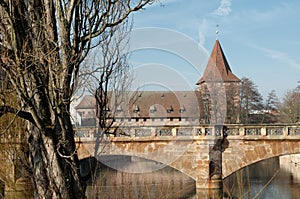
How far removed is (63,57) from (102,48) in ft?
5.35

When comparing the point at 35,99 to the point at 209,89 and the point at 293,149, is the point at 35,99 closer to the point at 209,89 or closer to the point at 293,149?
the point at 293,149

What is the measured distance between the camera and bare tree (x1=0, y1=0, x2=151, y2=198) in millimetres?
3051

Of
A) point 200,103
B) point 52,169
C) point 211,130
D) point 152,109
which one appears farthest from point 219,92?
point 52,169

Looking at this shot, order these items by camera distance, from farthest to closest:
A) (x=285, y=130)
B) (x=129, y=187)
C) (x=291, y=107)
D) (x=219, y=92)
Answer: (x=291, y=107) < (x=219, y=92) < (x=285, y=130) < (x=129, y=187)

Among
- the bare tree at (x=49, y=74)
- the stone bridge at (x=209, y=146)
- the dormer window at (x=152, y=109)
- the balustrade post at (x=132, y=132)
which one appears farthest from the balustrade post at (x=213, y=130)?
the dormer window at (x=152, y=109)

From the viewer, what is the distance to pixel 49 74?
3119mm

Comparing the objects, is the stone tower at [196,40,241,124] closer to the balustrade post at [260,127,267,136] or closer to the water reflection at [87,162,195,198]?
the balustrade post at [260,127,267,136]

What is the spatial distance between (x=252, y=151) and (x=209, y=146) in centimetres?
184

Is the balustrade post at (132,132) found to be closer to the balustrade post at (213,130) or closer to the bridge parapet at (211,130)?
the bridge parapet at (211,130)

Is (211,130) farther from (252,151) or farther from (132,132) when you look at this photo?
(132,132)

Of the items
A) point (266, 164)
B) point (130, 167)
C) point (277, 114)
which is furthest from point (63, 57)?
point (277, 114)

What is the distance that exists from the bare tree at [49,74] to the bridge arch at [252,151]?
48.4ft

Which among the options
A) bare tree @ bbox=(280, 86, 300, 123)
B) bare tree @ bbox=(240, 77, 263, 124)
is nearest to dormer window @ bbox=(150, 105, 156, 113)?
bare tree @ bbox=(240, 77, 263, 124)

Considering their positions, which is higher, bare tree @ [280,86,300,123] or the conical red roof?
the conical red roof
